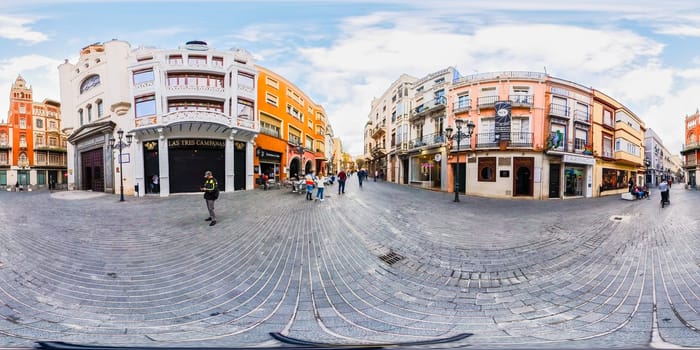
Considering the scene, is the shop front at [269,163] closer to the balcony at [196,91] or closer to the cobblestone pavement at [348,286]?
the balcony at [196,91]

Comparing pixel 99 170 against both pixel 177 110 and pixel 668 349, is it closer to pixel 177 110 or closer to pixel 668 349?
pixel 177 110

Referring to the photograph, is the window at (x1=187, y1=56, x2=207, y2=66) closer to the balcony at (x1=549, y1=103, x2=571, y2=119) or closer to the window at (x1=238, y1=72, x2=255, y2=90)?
the window at (x1=238, y1=72, x2=255, y2=90)

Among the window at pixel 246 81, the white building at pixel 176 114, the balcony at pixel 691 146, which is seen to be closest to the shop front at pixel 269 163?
the white building at pixel 176 114

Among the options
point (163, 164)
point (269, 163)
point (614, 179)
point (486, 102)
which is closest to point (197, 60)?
point (163, 164)

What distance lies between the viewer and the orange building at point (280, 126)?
70.3 ft

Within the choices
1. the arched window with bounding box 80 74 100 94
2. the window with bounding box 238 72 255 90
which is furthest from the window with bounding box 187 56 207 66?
the arched window with bounding box 80 74 100 94

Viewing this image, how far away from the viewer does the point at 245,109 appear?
60.0ft

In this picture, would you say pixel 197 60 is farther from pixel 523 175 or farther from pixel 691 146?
pixel 691 146

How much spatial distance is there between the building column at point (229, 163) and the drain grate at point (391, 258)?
49.3 ft

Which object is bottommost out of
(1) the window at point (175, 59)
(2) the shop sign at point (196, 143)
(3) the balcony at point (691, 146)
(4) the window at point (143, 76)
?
(2) the shop sign at point (196, 143)

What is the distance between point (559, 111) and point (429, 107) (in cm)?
884

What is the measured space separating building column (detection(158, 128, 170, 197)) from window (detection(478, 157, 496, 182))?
66.3 ft

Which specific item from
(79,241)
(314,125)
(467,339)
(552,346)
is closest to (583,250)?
(552,346)

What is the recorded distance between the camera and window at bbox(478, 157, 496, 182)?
18.0m
